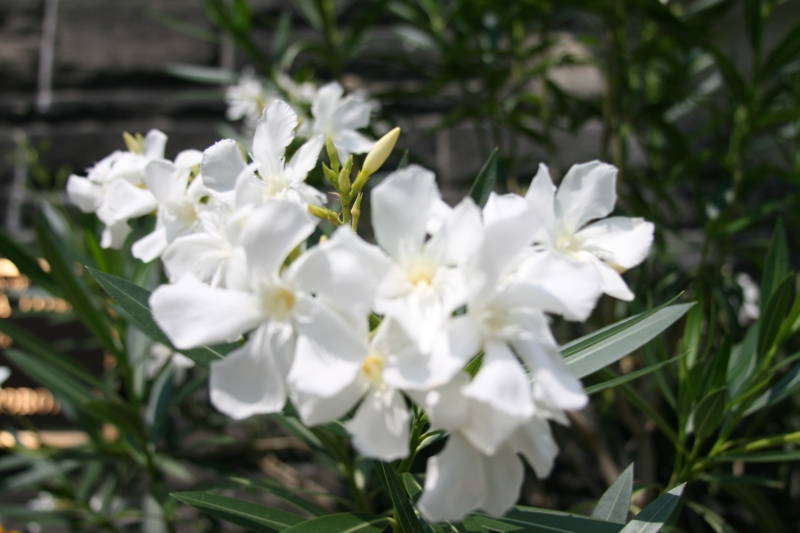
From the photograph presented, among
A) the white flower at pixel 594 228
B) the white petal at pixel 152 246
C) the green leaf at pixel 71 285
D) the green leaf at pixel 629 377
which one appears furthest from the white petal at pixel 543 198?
the green leaf at pixel 71 285

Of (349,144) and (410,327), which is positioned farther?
(349,144)

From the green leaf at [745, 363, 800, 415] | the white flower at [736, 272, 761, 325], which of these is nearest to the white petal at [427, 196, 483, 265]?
the green leaf at [745, 363, 800, 415]

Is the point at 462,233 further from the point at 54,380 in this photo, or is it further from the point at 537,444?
the point at 54,380

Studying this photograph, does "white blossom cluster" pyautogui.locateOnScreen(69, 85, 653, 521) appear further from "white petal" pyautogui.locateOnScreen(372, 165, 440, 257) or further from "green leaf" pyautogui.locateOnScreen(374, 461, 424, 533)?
"green leaf" pyautogui.locateOnScreen(374, 461, 424, 533)

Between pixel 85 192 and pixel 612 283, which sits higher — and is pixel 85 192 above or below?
above

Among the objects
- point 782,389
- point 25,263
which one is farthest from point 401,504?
point 25,263

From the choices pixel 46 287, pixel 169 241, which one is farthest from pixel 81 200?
pixel 46 287
